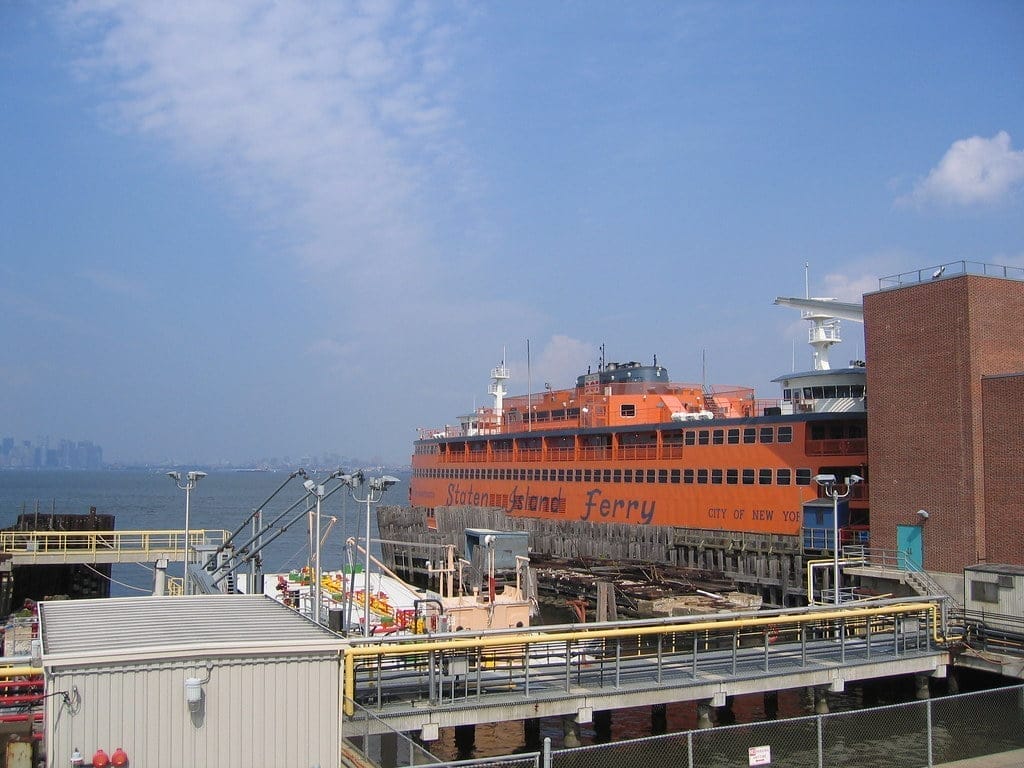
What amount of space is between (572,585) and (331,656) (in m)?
30.2

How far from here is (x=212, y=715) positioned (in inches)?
489

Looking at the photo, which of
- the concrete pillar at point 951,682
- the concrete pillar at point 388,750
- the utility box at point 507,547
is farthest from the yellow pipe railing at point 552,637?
the utility box at point 507,547

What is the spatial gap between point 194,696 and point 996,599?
68.8 ft

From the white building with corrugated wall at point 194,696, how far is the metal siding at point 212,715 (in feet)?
0.04

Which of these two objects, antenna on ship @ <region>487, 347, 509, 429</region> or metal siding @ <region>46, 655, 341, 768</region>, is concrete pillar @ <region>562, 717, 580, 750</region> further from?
antenna on ship @ <region>487, 347, 509, 429</region>

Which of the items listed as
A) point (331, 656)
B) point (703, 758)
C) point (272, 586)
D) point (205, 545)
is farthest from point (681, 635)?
point (272, 586)

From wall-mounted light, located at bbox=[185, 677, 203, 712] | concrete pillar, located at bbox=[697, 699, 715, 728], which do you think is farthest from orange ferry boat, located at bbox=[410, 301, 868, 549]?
wall-mounted light, located at bbox=[185, 677, 203, 712]

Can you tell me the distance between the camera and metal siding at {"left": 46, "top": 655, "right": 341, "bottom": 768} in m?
11.9

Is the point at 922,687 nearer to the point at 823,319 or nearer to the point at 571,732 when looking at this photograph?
the point at 571,732

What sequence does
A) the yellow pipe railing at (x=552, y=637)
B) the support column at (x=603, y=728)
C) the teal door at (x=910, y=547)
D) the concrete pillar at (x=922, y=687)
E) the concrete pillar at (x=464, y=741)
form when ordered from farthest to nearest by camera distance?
the teal door at (x=910, y=547) < the concrete pillar at (x=922, y=687) < the support column at (x=603, y=728) < the concrete pillar at (x=464, y=741) < the yellow pipe railing at (x=552, y=637)

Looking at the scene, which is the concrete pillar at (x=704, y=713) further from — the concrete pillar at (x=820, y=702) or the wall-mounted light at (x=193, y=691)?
the wall-mounted light at (x=193, y=691)

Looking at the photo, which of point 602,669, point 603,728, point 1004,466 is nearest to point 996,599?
point 1004,466

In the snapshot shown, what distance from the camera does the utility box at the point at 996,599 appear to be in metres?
24.3

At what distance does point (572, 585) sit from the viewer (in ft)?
139
